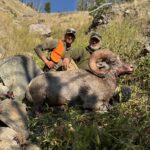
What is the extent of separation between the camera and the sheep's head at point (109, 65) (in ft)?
34.5

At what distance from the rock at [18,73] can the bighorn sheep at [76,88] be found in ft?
1.64

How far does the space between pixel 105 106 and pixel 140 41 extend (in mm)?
5104

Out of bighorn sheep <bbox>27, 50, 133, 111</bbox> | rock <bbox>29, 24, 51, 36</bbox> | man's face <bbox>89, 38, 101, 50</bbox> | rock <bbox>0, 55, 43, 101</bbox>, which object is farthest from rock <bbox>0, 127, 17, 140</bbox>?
rock <bbox>29, 24, 51, 36</bbox>

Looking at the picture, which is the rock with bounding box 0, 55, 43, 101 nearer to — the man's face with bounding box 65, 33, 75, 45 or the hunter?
the hunter

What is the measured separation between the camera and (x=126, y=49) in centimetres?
1416

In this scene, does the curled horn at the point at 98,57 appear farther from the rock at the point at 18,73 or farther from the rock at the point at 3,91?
the rock at the point at 3,91

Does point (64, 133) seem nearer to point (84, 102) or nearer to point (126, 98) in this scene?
point (84, 102)

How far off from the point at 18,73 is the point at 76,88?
173 centimetres

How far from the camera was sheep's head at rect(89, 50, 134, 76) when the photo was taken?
10516mm

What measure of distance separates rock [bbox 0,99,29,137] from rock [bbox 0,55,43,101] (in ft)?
3.21

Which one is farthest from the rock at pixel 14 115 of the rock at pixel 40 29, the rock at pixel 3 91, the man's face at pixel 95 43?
the rock at pixel 40 29

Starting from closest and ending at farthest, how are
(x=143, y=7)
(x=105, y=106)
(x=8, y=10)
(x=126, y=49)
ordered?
(x=105, y=106) → (x=126, y=49) → (x=143, y=7) → (x=8, y=10)

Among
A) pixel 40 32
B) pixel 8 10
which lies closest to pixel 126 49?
pixel 40 32

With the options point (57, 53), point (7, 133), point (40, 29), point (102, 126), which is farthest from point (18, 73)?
point (40, 29)
